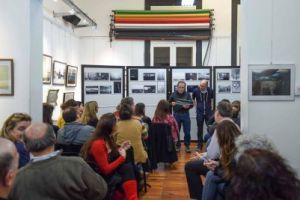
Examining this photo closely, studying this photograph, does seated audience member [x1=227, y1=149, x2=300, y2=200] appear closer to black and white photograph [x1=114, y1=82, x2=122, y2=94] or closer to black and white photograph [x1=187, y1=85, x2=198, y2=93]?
black and white photograph [x1=114, y1=82, x2=122, y2=94]

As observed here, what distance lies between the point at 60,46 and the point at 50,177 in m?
7.72

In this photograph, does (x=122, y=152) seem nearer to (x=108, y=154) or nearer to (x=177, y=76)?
(x=108, y=154)

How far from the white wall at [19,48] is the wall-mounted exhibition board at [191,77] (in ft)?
16.0

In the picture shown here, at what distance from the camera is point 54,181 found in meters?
2.28

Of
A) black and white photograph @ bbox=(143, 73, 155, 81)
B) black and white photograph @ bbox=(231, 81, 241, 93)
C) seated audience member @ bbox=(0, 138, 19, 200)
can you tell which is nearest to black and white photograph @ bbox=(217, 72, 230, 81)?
black and white photograph @ bbox=(231, 81, 241, 93)

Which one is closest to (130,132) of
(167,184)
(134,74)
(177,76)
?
(167,184)

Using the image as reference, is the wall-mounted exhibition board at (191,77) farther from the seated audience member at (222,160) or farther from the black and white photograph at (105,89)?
the seated audience member at (222,160)

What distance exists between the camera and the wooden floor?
5.16 m

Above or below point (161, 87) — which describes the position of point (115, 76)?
above

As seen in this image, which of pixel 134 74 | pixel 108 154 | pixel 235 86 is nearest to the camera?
pixel 108 154

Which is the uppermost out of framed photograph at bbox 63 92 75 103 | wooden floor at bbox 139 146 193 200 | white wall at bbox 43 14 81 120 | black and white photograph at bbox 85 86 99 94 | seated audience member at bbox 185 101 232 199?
white wall at bbox 43 14 81 120

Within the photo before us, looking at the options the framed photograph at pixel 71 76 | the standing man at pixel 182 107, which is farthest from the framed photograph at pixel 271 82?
the framed photograph at pixel 71 76

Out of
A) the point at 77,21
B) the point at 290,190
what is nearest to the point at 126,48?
the point at 77,21

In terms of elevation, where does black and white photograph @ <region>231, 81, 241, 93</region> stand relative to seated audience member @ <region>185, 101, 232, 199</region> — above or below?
above
